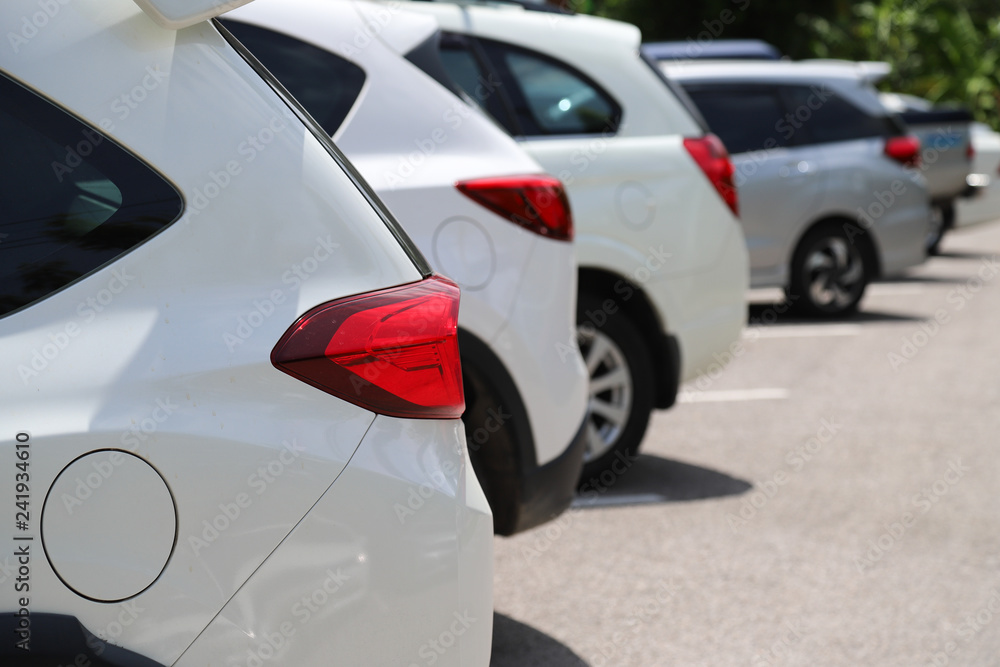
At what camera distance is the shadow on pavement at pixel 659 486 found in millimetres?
5199

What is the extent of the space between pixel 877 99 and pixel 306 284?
977cm

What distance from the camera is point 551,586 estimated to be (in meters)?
4.14

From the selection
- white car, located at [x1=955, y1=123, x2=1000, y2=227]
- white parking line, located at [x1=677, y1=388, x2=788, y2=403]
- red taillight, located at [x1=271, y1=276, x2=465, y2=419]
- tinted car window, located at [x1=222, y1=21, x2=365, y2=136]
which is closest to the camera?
red taillight, located at [x1=271, y1=276, x2=465, y2=419]

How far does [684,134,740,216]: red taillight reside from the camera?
5.37 m

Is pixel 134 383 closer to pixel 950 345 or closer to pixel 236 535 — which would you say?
pixel 236 535

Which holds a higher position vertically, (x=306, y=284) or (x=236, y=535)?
(x=306, y=284)

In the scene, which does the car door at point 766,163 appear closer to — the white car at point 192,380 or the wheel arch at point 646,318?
the wheel arch at point 646,318

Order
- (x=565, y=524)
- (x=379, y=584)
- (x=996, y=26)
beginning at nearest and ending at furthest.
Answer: (x=379, y=584) < (x=565, y=524) < (x=996, y=26)

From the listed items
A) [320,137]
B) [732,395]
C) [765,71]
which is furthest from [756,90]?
[320,137]

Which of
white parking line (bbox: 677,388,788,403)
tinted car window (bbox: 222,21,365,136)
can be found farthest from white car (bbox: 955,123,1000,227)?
tinted car window (bbox: 222,21,365,136)

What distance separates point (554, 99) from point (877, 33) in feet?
95.9

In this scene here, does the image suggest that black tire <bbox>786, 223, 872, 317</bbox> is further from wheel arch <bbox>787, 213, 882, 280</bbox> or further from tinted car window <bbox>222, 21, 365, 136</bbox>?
tinted car window <bbox>222, 21, 365, 136</bbox>

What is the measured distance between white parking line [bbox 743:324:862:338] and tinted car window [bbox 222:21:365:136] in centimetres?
703

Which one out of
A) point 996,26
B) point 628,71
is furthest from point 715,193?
point 996,26
